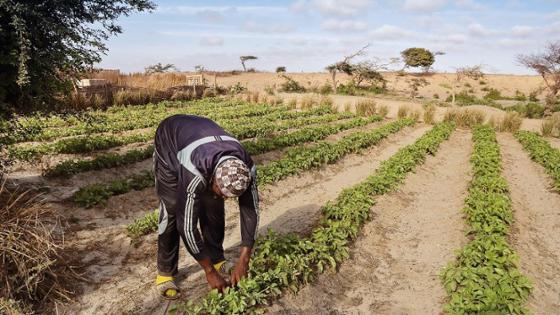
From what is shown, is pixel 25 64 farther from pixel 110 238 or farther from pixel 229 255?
pixel 229 255

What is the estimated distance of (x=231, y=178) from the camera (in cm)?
281

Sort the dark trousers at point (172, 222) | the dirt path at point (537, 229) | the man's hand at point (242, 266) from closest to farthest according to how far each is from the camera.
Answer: the man's hand at point (242, 266), the dark trousers at point (172, 222), the dirt path at point (537, 229)

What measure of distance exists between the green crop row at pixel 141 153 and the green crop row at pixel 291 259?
136 inches

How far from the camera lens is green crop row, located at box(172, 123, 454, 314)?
337cm

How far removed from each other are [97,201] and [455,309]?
4733 mm

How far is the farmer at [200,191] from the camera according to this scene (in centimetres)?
293

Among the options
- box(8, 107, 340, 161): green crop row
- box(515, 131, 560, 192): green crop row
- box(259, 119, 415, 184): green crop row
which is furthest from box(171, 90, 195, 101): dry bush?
box(515, 131, 560, 192): green crop row

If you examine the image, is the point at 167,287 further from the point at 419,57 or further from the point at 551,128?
the point at 419,57

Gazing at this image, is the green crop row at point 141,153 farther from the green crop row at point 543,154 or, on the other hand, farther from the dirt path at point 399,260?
the green crop row at point 543,154

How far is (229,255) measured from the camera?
485 cm

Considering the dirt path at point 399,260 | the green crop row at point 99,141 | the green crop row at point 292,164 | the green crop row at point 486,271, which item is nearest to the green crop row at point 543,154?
the dirt path at point 399,260

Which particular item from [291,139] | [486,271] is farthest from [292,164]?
[486,271]

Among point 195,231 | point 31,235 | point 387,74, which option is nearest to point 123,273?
point 31,235

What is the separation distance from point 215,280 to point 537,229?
17.2 feet
